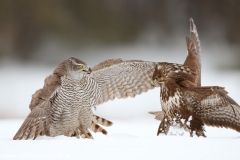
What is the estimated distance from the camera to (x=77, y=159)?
107 inches

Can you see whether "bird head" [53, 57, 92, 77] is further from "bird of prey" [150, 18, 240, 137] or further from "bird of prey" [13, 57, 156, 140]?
"bird of prey" [150, 18, 240, 137]

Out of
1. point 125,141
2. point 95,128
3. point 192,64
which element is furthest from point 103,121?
point 125,141

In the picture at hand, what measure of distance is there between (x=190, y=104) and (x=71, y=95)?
3.44 feet

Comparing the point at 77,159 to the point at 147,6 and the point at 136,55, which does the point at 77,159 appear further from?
the point at 147,6

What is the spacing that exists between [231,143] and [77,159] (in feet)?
3.41

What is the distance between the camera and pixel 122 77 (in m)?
4.97

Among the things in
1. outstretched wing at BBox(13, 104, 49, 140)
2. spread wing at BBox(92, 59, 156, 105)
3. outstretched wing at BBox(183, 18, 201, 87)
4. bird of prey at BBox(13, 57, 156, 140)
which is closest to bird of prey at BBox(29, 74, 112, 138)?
bird of prey at BBox(13, 57, 156, 140)

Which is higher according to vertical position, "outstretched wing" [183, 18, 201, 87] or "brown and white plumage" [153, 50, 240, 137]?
"outstretched wing" [183, 18, 201, 87]

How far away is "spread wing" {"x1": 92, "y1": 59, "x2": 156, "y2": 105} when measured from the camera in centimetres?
480

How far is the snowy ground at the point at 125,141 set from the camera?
2.82 meters

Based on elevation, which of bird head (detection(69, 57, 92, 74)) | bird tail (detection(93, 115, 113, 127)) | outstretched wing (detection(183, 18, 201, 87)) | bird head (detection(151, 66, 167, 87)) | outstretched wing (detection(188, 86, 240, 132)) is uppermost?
outstretched wing (detection(183, 18, 201, 87))

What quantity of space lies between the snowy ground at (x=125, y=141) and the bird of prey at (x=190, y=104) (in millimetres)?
164

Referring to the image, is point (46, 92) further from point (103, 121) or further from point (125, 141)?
point (125, 141)

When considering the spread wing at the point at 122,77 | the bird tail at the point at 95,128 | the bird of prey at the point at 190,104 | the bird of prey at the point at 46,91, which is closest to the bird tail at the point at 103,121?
the bird tail at the point at 95,128
